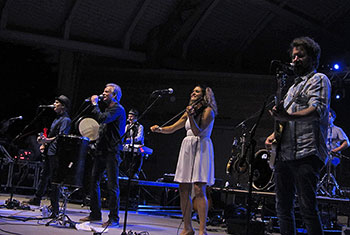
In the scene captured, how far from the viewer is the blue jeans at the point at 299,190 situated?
3463 millimetres

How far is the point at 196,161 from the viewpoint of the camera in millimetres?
5230

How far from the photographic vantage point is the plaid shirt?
3.57 metres

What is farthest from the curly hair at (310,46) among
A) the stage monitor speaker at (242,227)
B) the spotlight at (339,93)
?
the spotlight at (339,93)

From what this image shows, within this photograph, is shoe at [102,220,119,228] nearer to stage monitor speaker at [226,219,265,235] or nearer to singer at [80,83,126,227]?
singer at [80,83,126,227]

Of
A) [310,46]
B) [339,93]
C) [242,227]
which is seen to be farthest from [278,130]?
[339,93]

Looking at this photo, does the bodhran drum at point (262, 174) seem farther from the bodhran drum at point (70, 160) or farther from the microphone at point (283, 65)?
the microphone at point (283, 65)

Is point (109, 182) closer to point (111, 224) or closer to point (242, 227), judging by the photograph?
point (111, 224)

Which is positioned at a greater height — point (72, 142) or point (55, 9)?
point (55, 9)

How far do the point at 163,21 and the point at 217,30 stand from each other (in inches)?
76.9

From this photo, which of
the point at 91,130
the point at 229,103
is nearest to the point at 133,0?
the point at 229,103

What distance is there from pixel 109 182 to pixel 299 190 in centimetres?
325

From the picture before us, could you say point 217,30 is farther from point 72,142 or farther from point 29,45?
point 72,142

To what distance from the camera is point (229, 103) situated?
1376 centimetres

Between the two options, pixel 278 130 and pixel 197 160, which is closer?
pixel 278 130
